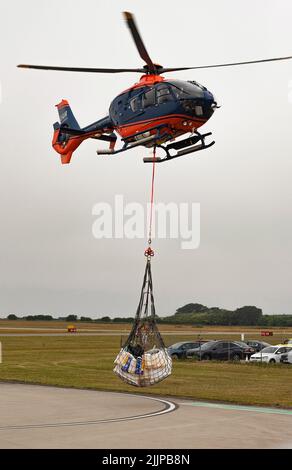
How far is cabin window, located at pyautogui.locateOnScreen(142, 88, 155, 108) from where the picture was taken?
2019 centimetres

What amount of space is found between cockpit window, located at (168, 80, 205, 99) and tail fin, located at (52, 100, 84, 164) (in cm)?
780

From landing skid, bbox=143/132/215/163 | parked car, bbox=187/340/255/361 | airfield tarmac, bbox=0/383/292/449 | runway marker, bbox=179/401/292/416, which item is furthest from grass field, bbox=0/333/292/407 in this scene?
landing skid, bbox=143/132/215/163

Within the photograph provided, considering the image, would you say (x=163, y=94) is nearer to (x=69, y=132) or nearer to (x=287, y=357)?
(x=69, y=132)

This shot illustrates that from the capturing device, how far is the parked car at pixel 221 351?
38844mm

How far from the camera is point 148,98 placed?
20.4 metres

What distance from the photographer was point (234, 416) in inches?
680

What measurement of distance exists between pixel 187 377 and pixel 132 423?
12.2 meters

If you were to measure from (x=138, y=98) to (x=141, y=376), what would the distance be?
8858mm

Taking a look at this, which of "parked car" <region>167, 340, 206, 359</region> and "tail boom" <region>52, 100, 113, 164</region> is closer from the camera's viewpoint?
"tail boom" <region>52, 100, 113, 164</region>

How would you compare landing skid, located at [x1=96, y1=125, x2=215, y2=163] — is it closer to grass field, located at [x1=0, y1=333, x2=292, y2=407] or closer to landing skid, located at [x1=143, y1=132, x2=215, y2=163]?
landing skid, located at [x1=143, y1=132, x2=215, y2=163]
